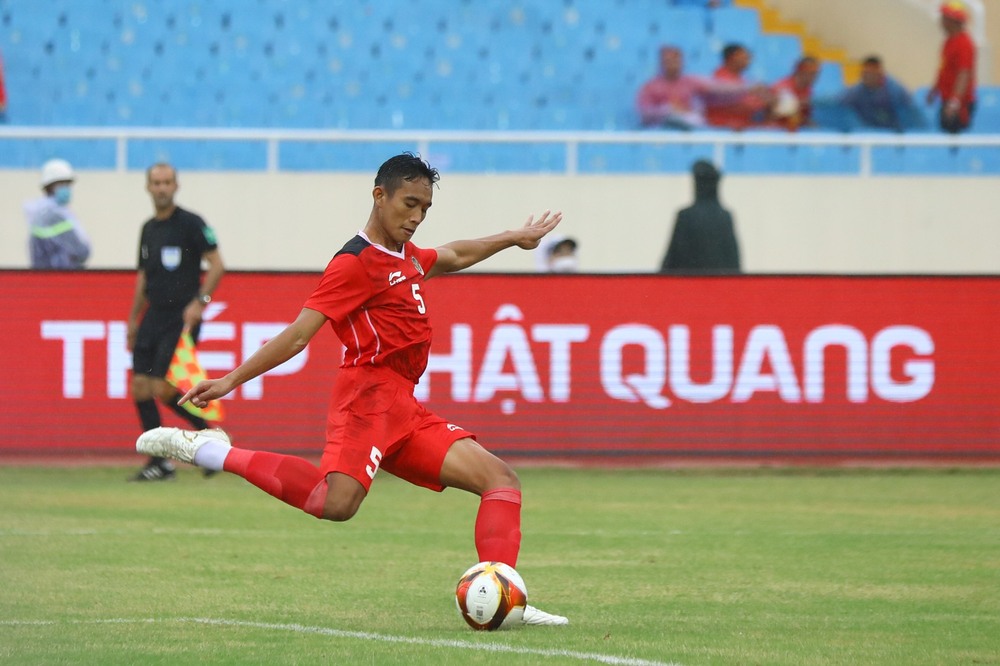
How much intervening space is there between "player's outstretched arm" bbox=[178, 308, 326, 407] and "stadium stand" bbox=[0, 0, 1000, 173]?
46.0 ft

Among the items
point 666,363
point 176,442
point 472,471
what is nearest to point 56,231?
point 666,363

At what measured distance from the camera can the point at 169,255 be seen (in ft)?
40.2

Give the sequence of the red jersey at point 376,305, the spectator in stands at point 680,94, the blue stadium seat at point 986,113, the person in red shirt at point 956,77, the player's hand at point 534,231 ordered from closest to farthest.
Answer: the red jersey at point 376,305 < the player's hand at point 534,231 < the person in red shirt at point 956,77 < the spectator in stands at point 680,94 < the blue stadium seat at point 986,113

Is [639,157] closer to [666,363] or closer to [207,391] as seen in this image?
[666,363]

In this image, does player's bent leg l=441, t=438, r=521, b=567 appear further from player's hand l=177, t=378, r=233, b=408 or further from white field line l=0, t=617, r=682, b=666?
player's hand l=177, t=378, r=233, b=408

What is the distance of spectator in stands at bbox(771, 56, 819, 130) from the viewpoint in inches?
761

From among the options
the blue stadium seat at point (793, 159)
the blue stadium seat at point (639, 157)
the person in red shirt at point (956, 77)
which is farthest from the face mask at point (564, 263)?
the person in red shirt at point (956, 77)

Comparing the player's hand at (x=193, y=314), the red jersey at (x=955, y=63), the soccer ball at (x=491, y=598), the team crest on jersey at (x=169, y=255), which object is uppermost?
the red jersey at (x=955, y=63)

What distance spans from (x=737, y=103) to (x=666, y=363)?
6.32 m

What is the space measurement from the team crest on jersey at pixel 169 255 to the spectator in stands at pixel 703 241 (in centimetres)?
483

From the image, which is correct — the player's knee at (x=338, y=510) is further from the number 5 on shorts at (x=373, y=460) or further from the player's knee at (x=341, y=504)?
the number 5 on shorts at (x=373, y=460)

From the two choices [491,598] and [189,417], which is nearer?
[491,598]

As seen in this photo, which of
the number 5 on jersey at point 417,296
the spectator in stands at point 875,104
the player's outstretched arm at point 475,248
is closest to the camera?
the number 5 on jersey at point 417,296

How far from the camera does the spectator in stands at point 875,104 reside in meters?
19.4
